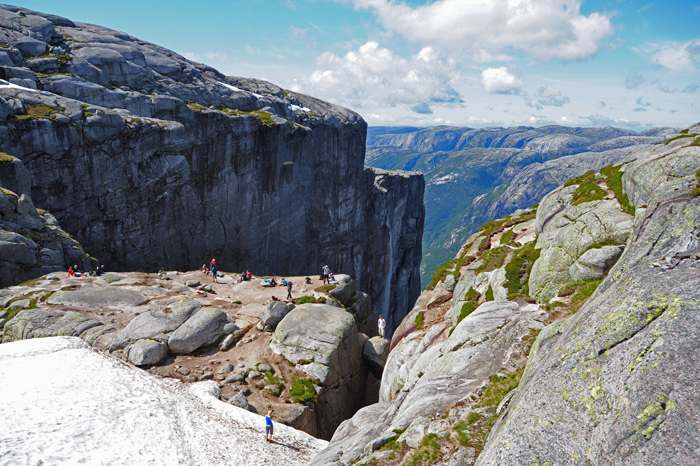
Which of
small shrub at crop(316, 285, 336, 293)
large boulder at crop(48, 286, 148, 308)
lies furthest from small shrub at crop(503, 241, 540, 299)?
large boulder at crop(48, 286, 148, 308)

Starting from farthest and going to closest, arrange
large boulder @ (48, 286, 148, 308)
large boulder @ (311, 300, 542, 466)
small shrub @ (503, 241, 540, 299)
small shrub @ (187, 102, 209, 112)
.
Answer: small shrub @ (187, 102, 209, 112), large boulder @ (48, 286, 148, 308), small shrub @ (503, 241, 540, 299), large boulder @ (311, 300, 542, 466)

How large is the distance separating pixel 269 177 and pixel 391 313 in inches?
3093

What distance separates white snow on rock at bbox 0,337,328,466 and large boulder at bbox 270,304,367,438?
19.7ft

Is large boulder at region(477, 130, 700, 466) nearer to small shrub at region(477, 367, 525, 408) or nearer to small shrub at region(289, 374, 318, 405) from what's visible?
small shrub at region(477, 367, 525, 408)

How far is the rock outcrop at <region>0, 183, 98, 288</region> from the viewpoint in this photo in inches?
1746

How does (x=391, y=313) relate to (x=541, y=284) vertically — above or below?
below

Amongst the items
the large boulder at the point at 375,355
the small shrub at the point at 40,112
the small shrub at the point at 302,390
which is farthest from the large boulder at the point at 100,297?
the small shrub at the point at 40,112

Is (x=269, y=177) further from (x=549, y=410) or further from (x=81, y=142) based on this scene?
(x=549, y=410)

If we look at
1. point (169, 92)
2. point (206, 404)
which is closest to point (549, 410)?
point (206, 404)

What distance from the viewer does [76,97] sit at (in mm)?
68625

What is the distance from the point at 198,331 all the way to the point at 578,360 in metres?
30.7

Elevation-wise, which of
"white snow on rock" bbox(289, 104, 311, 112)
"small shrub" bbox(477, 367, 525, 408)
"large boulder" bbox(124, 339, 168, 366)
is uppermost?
"white snow on rock" bbox(289, 104, 311, 112)

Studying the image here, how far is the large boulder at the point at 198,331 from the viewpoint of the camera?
106 ft

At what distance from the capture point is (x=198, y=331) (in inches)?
1310
